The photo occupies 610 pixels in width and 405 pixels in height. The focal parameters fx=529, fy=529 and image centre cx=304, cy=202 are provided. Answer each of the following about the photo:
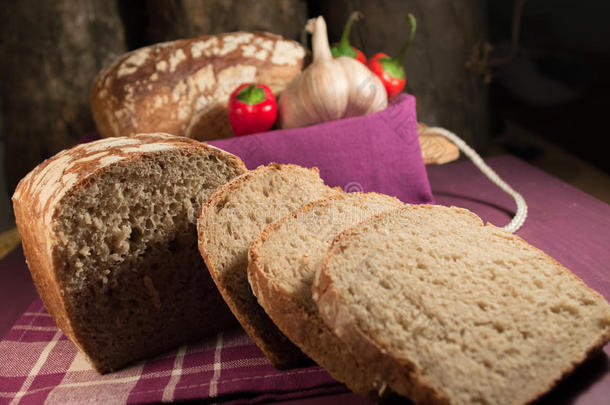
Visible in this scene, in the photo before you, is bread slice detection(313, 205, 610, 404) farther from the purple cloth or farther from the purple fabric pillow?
the purple fabric pillow

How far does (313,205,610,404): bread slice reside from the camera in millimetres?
1176

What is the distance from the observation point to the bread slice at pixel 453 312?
1.18m

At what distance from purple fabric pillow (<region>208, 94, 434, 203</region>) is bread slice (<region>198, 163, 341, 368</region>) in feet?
1.25

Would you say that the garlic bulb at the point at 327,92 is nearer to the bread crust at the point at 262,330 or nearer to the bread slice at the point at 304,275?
the bread slice at the point at 304,275

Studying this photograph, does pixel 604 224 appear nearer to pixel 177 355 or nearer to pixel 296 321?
pixel 296 321

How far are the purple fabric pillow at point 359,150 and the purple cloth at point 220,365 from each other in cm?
46

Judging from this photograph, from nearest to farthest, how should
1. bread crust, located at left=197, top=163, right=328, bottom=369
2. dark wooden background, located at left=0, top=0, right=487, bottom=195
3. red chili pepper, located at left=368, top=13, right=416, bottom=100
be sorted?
bread crust, located at left=197, top=163, right=328, bottom=369 → red chili pepper, located at left=368, top=13, right=416, bottom=100 → dark wooden background, located at left=0, top=0, right=487, bottom=195

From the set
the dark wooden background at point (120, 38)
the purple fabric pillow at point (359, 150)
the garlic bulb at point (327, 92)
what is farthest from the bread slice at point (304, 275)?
the dark wooden background at point (120, 38)

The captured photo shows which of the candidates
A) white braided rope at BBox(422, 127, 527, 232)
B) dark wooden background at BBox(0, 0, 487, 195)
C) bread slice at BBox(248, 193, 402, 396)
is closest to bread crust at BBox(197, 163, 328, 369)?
bread slice at BBox(248, 193, 402, 396)

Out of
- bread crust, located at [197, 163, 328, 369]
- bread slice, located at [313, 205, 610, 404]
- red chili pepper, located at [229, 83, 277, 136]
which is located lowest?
bread crust, located at [197, 163, 328, 369]

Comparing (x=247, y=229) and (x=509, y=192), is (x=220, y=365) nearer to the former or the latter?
(x=247, y=229)

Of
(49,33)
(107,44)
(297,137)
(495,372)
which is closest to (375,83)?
(297,137)

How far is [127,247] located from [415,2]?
2.46 m

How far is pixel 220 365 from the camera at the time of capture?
160cm
